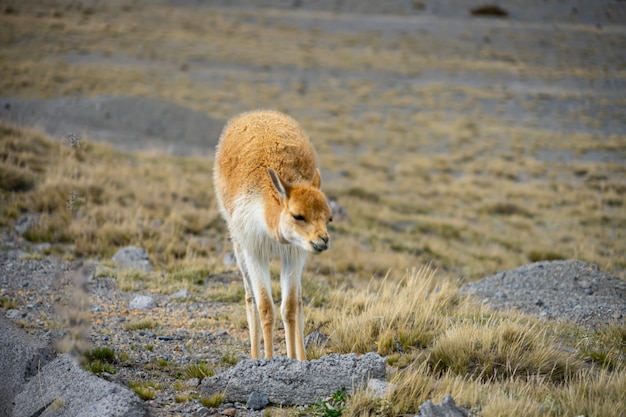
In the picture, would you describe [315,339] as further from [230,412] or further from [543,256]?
[543,256]

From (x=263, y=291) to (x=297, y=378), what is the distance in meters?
0.98

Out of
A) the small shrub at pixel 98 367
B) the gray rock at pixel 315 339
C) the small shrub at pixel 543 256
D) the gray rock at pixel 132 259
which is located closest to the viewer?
the small shrub at pixel 98 367

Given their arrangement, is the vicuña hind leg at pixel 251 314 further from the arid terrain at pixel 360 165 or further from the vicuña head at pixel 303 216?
the vicuña head at pixel 303 216

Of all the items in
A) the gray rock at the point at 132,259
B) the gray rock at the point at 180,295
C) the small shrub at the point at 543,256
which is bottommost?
the small shrub at the point at 543,256

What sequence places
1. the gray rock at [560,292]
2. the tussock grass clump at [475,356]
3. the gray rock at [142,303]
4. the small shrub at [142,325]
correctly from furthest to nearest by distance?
the gray rock at [142,303]
the gray rock at [560,292]
the small shrub at [142,325]
the tussock grass clump at [475,356]

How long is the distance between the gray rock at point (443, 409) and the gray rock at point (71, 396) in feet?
5.76

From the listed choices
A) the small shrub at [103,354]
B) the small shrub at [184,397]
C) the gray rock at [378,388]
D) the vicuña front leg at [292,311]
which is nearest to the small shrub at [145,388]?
the small shrub at [184,397]

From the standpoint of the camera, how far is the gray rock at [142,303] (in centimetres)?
695

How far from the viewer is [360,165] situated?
2092 centimetres

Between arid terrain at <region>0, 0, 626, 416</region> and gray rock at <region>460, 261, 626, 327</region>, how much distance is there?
1.90ft

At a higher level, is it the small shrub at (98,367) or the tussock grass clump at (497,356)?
the tussock grass clump at (497,356)

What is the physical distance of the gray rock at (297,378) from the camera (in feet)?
14.5

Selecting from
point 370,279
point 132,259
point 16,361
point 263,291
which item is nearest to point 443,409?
point 263,291

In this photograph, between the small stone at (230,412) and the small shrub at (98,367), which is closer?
the small stone at (230,412)
